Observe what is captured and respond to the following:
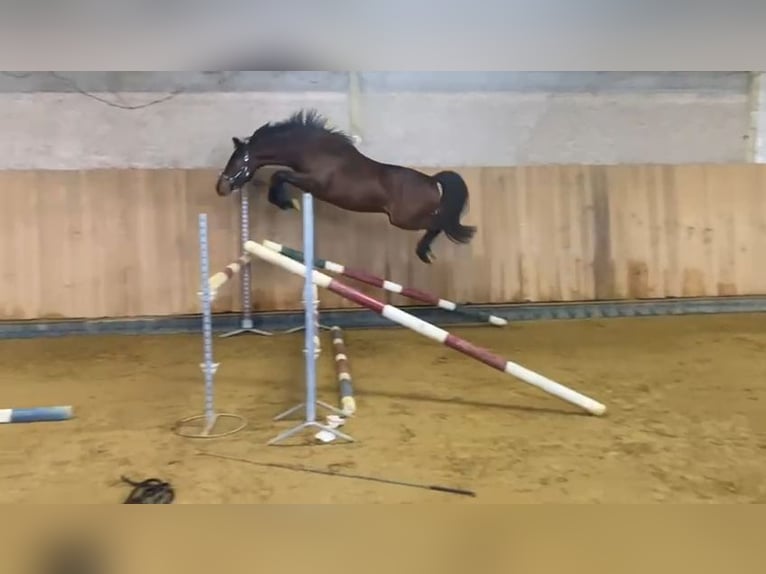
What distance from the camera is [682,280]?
15.6 ft

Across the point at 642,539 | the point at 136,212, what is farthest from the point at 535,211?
the point at 642,539

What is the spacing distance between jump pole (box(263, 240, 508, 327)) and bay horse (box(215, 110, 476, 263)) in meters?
0.35

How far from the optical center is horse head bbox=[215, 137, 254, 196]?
3.96 m

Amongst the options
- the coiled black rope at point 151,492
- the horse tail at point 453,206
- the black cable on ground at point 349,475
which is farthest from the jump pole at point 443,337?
the horse tail at point 453,206

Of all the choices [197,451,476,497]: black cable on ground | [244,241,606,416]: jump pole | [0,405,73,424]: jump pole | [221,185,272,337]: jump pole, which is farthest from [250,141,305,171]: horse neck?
[197,451,476,497]: black cable on ground

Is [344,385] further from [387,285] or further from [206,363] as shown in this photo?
[387,285]

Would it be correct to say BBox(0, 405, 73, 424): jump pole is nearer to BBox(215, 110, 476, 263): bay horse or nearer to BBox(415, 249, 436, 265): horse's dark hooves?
BBox(215, 110, 476, 263): bay horse

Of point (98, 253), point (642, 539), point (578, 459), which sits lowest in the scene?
point (578, 459)

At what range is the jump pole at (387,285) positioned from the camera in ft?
12.6

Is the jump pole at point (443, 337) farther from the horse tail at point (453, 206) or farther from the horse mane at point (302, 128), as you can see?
the horse tail at point (453, 206)

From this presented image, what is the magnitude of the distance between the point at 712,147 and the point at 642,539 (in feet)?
15.7

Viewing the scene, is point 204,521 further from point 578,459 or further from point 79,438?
point 79,438

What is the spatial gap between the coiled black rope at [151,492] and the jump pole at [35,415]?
0.75 meters

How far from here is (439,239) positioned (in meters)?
4.60
